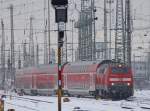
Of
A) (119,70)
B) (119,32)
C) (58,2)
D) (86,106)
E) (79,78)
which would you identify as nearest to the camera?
(58,2)

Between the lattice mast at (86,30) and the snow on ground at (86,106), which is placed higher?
the lattice mast at (86,30)

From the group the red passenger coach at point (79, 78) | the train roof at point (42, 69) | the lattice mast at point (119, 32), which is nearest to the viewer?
the red passenger coach at point (79, 78)

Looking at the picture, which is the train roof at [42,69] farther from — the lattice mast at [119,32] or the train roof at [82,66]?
the lattice mast at [119,32]

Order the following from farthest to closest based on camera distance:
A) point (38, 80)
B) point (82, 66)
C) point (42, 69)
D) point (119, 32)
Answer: point (38, 80)
point (42, 69)
point (119, 32)
point (82, 66)

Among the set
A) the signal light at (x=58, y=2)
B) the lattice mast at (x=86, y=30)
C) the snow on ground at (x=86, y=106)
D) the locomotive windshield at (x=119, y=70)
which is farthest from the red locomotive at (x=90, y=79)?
the signal light at (x=58, y=2)

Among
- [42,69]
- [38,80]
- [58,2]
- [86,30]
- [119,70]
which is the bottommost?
[38,80]

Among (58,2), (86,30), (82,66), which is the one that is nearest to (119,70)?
(82,66)

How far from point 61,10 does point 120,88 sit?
95.7 ft

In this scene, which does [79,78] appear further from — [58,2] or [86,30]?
[58,2]

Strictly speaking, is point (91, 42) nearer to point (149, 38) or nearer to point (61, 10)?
point (61, 10)

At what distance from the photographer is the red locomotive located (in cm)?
4894

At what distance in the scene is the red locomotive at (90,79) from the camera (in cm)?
4894

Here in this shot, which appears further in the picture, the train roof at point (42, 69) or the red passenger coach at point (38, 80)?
the red passenger coach at point (38, 80)

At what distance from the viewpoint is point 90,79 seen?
172ft
